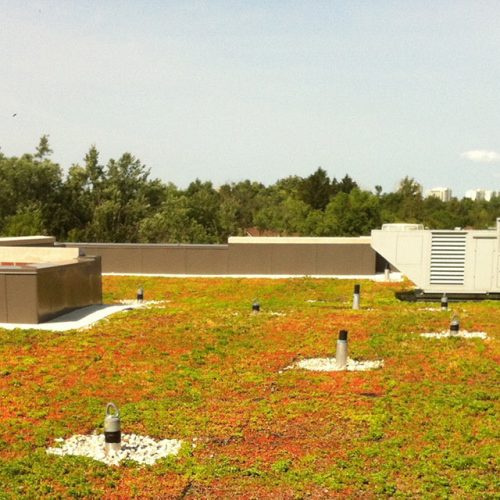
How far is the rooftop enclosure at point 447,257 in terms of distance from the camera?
89.4 feet

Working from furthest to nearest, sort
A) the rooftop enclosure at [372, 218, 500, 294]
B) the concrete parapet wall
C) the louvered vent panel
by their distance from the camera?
the louvered vent panel
the rooftop enclosure at [372, 218, 500, 294]
the concrete parapet wall

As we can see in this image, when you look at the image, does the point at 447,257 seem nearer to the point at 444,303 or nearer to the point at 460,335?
the point at 444,303

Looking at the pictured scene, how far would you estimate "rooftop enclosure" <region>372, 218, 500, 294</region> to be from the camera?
2725 centimetres

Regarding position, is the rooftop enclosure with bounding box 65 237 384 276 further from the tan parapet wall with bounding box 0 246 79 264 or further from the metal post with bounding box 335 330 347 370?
the metal post with bounding box 335 330 347 370

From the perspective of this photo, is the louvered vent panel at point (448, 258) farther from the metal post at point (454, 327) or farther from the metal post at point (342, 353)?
the metal post at point (342, 353)

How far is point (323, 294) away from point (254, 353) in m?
15.0

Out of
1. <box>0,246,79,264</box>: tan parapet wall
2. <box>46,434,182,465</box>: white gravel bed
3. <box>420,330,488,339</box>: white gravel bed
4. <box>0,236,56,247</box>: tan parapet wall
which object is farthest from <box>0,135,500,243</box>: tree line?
<box>46,434,182,465</box>: white gravel bed

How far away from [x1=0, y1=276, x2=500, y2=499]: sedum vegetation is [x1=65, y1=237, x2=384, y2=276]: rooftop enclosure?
52.4ft

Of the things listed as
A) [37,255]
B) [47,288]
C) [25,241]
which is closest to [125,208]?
[25,241]

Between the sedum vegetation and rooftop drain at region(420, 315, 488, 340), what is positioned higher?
rooftop drain at region(420, 315, 488, 340)

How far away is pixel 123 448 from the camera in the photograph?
32.8 ft

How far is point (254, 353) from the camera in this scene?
16.8 meters

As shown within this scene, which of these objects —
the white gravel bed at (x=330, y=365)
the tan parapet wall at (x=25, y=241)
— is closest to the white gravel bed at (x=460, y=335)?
the white gravel bed at (x=330, y=365)

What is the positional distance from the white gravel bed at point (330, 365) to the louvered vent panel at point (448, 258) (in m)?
13.1
